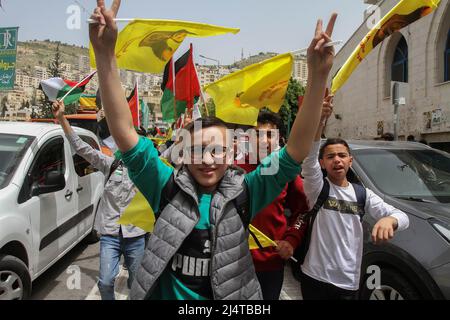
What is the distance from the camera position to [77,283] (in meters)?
4.41

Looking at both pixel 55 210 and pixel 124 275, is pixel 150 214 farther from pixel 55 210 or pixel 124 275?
pixel 124 275

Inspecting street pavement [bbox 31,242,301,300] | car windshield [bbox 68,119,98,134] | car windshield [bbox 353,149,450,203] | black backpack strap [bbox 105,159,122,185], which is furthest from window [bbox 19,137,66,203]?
car windshield [bbox 68,119,98,134]

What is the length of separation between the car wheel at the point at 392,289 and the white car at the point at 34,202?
284 cm

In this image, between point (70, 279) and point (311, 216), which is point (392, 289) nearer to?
point (311, 216)

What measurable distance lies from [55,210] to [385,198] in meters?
3.26

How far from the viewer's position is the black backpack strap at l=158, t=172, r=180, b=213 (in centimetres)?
164

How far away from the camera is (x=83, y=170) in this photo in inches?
204

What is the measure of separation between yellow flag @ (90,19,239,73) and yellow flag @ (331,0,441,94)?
868 mm

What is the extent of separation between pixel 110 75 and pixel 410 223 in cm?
245

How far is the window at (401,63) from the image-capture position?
53.0ft

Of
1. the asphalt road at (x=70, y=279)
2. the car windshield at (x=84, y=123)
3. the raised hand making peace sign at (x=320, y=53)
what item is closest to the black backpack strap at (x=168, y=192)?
the raised hand making peace sign at (x=320, y=53)

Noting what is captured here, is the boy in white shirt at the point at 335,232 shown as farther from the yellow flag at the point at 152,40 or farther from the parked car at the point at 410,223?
the yellow flag at the point at 152,40

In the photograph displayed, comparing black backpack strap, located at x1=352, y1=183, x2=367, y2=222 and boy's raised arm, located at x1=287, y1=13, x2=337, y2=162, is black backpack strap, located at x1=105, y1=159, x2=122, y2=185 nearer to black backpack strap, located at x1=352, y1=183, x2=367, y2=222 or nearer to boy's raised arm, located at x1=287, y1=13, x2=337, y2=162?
black backpack strap, located at x1=352, y1=183, x2=367, y2=222

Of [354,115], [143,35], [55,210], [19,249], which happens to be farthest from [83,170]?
[354,115]
